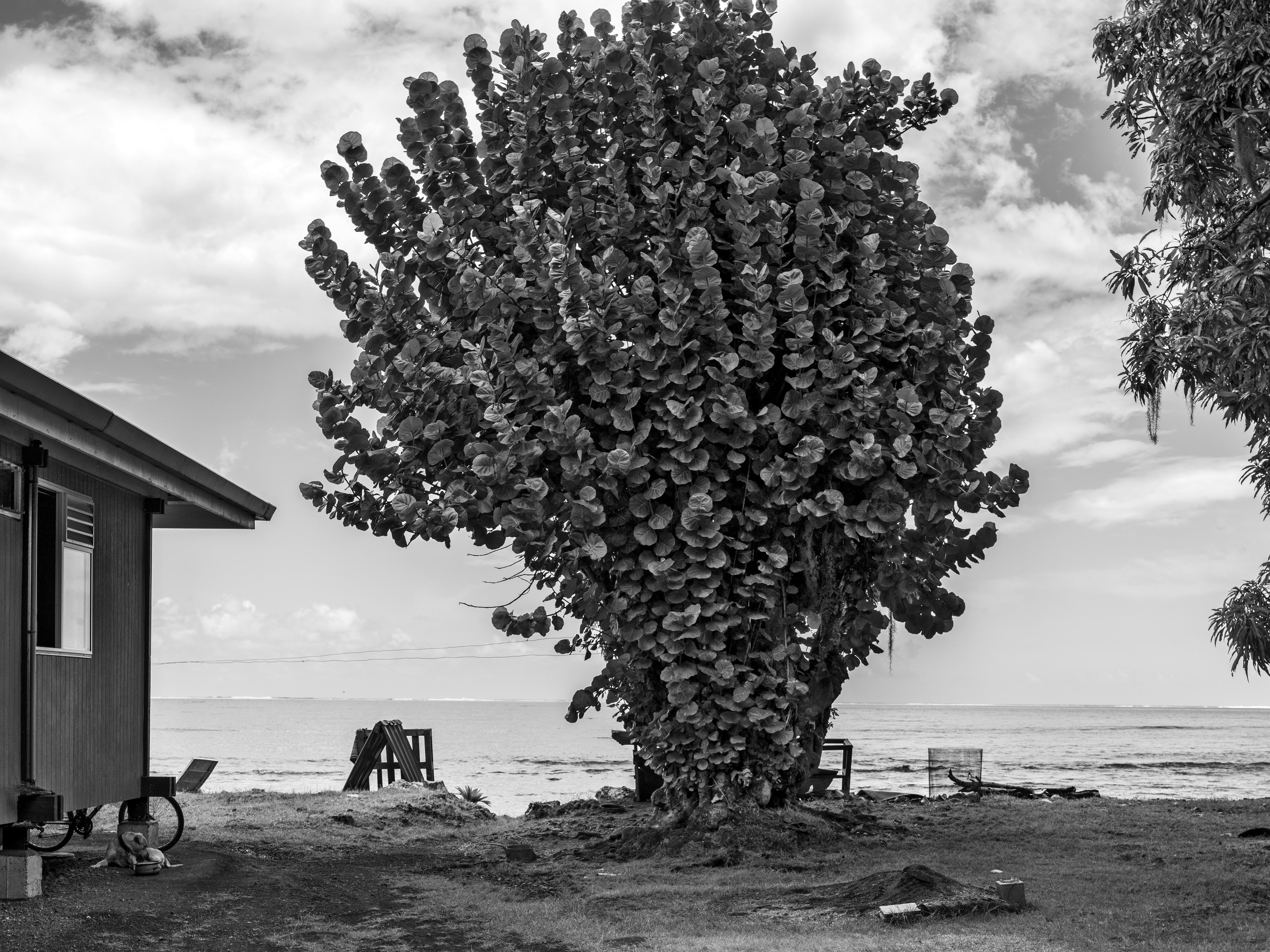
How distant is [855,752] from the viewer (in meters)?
61.7

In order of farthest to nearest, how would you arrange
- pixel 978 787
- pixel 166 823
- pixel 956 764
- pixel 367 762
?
pixel 367 762 < pixel 956 764 < pixel 978 787 < pixel 166 823

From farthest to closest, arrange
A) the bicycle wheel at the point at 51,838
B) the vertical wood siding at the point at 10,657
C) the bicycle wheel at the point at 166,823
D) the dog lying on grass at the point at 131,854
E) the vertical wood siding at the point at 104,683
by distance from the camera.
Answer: the bicycle wheel at the point at 51,838 < the bicycle wheel at the point at 166,823 < the dog lying on grass at the point at 131,854 < the vertical wood siding at the point at 104,683 < the vertical wood siding at the point at 10,657

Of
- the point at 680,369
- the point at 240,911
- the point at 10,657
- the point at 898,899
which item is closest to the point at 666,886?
the point at 898,899

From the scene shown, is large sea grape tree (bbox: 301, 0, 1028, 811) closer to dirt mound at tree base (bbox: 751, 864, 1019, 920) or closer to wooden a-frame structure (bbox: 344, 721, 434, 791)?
dirt mound at tree base (bbox: 751, 864, 1019, 920)

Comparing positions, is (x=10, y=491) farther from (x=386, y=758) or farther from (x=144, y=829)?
(x=386, y=758)

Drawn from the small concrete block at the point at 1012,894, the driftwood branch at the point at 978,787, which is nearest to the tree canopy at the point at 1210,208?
the driftwood branch at the point at 978,787

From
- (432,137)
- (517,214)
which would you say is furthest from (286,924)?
(432,137)

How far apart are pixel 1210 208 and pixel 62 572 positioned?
16.7 meters

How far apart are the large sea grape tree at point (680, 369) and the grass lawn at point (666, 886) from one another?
1.55 metres

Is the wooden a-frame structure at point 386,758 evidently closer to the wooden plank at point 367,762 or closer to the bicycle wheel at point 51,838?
the wooden plank at point 367,762

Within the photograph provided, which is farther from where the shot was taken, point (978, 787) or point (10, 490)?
point (978, 787)

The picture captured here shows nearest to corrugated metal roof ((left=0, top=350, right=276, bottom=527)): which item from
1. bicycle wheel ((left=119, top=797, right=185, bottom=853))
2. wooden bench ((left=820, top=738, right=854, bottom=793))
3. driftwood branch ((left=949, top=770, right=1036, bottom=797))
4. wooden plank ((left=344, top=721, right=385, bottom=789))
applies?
bicycle wheel ((left=119, top=797, right=185, bottom=853))

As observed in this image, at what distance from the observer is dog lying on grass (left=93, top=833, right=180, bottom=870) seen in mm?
11398

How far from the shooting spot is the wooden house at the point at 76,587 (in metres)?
9.97
